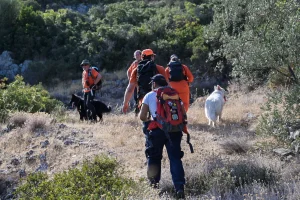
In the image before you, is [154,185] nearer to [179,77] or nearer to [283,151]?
[283,151]

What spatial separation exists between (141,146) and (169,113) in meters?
3.11

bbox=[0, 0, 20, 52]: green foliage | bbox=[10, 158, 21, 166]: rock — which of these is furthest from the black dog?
bbox=[0, 0, 20, 52]: green foliage

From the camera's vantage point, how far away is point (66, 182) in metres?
5.73

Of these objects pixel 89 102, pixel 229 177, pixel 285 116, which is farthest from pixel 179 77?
pixel 229 177

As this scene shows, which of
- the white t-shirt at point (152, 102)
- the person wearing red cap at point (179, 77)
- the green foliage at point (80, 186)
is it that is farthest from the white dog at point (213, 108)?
the green foliage at point (80, 186)

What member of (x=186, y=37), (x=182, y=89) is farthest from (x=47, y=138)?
(x=186, y=37)

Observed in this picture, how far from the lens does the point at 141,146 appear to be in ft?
29.8

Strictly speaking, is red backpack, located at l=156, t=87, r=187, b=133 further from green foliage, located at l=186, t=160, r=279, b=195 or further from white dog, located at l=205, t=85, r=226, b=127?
white dog, located at l=205, t=85, r=226, b=127

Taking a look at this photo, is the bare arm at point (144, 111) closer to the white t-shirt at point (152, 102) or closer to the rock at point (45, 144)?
the white t-shirt at point (152, 102)

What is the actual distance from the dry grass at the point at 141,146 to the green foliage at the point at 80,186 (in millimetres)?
327

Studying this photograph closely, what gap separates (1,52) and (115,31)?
22.7 ft

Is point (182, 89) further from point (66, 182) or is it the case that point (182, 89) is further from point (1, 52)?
point (1, 52)

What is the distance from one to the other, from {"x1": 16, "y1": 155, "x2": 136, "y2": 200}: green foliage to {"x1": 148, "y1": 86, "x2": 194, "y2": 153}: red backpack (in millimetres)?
834

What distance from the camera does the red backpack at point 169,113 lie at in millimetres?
6086
